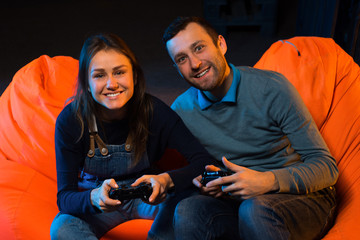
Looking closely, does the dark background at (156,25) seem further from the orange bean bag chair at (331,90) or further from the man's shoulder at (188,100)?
the man's shoulder at (188,100)

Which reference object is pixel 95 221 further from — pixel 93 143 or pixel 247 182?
pixel 247 182

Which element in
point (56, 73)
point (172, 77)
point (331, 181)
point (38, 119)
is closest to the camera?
point (331, 181)

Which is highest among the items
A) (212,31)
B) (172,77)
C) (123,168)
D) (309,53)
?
(212,31)

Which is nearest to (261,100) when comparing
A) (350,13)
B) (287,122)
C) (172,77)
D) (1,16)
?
(287,122)

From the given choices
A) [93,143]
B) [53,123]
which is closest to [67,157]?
[93,143]

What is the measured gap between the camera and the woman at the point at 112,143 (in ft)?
4.46

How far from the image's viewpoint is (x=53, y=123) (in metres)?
1.73

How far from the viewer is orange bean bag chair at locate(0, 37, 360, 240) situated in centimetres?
148

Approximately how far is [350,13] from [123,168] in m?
1.94

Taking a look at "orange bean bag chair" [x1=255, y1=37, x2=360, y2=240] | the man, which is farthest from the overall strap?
"orange bean bag chair" [x1=255, y1=37, x2=360, y2=240]

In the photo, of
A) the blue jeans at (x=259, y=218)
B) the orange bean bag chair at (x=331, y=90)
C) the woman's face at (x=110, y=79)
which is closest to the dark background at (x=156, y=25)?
the orange bean bag chair at (x=331, y=90)

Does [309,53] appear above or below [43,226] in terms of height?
above

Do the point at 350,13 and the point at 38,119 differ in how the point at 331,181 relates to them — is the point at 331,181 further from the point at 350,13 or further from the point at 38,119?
the point at 350,13

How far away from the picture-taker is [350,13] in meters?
2.59
